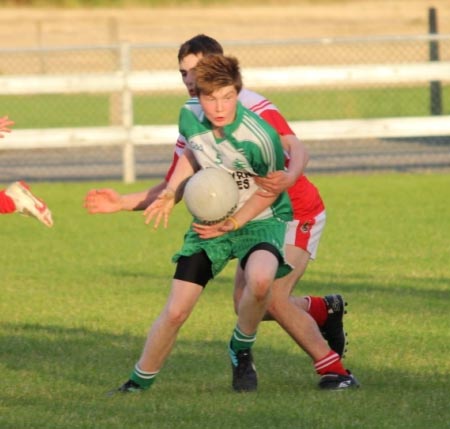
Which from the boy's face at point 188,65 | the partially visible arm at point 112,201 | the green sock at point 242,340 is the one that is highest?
the boy's face at point 188,65

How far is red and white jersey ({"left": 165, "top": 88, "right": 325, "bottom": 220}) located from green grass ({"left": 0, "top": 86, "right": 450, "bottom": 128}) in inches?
698

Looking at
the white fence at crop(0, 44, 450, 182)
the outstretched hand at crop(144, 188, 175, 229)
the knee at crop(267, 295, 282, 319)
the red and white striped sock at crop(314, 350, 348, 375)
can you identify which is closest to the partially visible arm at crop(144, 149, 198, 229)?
the outstretched hand at crop(144, 188, 175, 229)

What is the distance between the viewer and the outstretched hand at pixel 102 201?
7.27 meters

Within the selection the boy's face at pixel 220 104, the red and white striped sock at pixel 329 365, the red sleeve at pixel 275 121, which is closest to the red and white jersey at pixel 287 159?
the red sleeve at pixel 275 121

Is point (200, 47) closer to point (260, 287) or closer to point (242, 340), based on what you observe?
point (260, 287)

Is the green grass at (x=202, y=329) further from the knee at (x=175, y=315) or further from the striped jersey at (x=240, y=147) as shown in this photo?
the striped jersey at (x=240, y=147)

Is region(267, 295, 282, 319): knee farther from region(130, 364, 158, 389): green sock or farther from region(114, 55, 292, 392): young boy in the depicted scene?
region(130, 364, 158, 389): green sock

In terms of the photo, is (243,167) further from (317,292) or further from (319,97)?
(319,97)

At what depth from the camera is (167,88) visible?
690 inches

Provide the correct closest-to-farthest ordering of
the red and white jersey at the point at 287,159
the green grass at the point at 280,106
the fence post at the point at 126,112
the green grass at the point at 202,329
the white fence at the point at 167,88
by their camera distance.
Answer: the green grass at the point at 202,329
the red and white jersey at the point at 287,159
the white fence at the point at 167,88
the fence post at the point at 126,112
the green grass at the point at 280,106

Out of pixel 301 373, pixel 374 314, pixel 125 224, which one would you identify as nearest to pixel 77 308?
pixel 374 314

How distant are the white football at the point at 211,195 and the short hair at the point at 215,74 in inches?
15.9

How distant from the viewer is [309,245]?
7.54 metres

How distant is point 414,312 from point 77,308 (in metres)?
2.32
